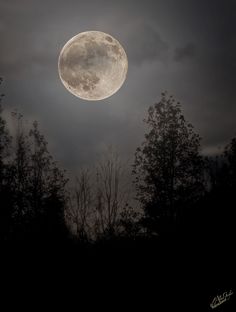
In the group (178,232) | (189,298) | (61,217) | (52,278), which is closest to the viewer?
(189,298)

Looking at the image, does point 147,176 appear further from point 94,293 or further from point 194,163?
point 94,293

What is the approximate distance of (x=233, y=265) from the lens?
534 inches

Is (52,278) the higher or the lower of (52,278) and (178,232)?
the lower

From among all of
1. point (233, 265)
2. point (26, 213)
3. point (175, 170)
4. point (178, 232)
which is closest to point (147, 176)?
point (175, 170)

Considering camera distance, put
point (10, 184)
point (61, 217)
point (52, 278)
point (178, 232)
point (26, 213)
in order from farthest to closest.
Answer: point (61, 217) < point (26, 213) < point (10, 184) < point (178, 232) < point (52, 278)

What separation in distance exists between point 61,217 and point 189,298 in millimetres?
24991

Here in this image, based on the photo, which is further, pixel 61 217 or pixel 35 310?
pixel 61 217

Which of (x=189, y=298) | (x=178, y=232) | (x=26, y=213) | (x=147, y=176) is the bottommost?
(x=189, y=298)

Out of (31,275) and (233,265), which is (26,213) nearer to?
(31,275)

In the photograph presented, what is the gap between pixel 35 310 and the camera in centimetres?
1298

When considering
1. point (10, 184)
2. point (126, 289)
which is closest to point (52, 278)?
point (126, 289)
